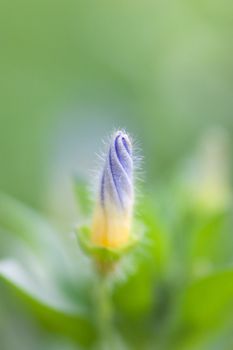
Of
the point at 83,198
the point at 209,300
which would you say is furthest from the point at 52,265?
the point at 209,300

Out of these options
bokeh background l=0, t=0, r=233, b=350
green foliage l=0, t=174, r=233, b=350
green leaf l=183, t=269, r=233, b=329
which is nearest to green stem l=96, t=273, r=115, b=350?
green foliage l=0, t=174, r=233, b=350

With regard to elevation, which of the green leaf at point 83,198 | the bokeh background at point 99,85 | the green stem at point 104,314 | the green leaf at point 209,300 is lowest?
the green stem at point 104,314

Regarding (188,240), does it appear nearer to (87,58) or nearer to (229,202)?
(229,202)

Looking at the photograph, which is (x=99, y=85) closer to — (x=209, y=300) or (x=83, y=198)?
(x=83, y=198)

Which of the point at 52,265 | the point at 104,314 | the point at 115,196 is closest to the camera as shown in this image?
the point at 115,196

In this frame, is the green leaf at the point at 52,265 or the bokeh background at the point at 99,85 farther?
the bokeh background at the point at 99,85

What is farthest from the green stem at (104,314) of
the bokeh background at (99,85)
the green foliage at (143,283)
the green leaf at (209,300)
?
the bokeh background at (99,85)

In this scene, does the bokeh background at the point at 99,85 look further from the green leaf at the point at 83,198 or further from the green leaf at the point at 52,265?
the green leaf at the point at 83,198
